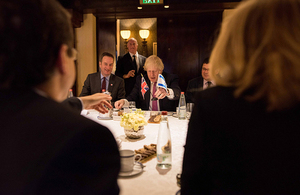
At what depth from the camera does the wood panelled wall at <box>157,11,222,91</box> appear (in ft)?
15.8

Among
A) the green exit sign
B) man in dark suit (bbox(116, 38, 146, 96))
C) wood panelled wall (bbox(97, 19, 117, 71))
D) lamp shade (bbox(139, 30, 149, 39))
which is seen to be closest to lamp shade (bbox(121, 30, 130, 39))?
lamp shade (bbox(139, 30, 149, 39))

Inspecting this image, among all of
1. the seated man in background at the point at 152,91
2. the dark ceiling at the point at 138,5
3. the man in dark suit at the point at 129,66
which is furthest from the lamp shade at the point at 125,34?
the seated man in background at the point at 152,91

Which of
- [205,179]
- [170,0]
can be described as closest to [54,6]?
[205,179]

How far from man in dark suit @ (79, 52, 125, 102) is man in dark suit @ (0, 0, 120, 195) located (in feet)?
9.56

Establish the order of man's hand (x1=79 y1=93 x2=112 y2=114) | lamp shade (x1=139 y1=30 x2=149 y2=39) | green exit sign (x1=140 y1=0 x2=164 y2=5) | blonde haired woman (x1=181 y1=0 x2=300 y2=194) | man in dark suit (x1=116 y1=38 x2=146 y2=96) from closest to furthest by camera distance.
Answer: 1. blonde haired woman (x1=181 y1=0 x2=300 y2=194)
2. man's hand (x1=79 y1=93 x2=112 y2=114)
3. green exit sign (x1=140 y1=0 x2=164 y2=5)
4. man in dark suit (x1=116 y1=38 x2=146 y2=96)
5. lamp shade (x1=139 y1=30 x2=149 y2=39)

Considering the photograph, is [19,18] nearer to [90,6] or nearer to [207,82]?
[207,82]

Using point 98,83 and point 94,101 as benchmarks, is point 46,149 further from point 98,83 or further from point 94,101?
point 98,83

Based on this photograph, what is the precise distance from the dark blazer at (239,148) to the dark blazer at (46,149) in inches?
11.0

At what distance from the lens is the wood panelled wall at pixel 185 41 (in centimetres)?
481

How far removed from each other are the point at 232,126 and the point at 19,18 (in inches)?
21.8

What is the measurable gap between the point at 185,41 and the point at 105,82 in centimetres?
232

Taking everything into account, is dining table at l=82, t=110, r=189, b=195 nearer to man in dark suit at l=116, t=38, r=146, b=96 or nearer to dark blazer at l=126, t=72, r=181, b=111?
dark blazer at l=126, t=72, r=181, b=111

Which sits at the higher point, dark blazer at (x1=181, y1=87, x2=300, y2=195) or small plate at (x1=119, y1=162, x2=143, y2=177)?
dark blazer at (x1=181, y1=87, x2=300, y2=195)

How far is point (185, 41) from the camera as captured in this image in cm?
487
